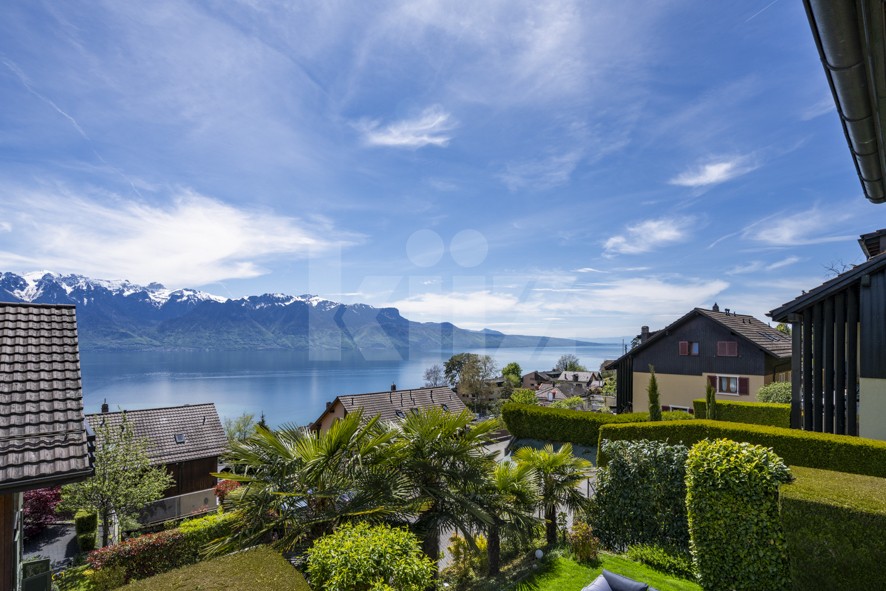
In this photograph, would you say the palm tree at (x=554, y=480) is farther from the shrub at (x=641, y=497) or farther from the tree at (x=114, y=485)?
the tree at (x=114, y=485)

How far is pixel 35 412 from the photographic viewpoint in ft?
15.5

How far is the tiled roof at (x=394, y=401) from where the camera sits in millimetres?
28609

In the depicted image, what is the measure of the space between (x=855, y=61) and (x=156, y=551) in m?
12.9

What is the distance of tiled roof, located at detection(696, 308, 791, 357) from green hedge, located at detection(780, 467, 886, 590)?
20.2 metres

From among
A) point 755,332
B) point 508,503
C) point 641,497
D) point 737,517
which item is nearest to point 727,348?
point 755,332

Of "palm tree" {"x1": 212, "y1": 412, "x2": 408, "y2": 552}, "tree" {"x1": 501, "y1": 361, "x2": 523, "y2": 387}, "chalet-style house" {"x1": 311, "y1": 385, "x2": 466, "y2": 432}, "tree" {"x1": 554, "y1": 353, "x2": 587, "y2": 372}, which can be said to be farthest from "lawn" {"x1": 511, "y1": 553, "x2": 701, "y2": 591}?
"tree" {"x1": 554, "y1": 353, "x2": 587, "y2": 372}

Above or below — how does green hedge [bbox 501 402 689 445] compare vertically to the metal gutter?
below

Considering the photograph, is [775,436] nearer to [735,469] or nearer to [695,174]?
[735,469]

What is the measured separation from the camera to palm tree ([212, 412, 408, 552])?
5.94 metres

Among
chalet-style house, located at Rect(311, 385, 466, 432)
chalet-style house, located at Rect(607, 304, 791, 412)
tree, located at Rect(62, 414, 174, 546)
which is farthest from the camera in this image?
chalet-style house, located at Rect(311, 385, 466, 432)

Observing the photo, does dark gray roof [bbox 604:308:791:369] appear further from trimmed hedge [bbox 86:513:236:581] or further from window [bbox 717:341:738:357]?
trimmed hedge [bbox 86:513:236:581]

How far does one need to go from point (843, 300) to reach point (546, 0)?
32.1 ft

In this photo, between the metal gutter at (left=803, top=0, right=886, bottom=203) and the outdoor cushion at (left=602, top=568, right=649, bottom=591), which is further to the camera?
Result: the outdoor cushion at (left=602, top=568, right=649, bottom=591)

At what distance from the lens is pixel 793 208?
653 inches
